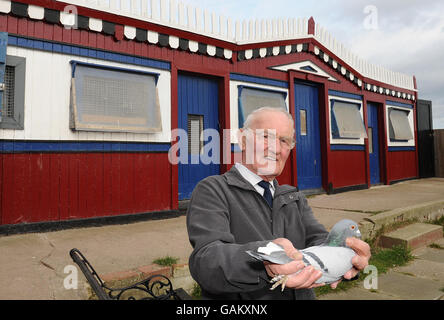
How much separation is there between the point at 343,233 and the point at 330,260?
0.15 metres

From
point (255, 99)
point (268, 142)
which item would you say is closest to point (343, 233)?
point (268, 142)

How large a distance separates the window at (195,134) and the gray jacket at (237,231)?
440cm

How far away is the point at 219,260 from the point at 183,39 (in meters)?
5.22

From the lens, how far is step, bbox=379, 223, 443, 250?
4223mm

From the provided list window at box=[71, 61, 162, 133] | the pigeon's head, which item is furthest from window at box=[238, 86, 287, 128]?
the pigeon's head

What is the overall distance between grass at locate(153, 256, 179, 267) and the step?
314 centimetres

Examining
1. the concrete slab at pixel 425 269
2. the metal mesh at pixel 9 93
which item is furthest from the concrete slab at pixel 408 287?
the metal mesh at pixel 9 93

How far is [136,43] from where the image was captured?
515 centimetres

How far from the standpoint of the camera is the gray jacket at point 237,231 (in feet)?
3.67

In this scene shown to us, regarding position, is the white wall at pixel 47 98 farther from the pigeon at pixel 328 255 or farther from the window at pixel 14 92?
the pigeon at pixel 328 255

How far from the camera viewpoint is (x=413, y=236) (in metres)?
4.33

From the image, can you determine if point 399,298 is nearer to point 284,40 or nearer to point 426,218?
point 426,218

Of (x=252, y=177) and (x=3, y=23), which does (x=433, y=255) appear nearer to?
(x=252, y=177)

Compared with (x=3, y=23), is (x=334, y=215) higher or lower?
lower
